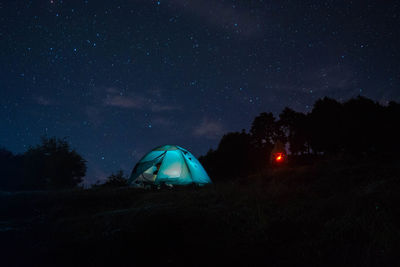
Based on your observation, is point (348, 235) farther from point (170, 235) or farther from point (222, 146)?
point (222, 146)

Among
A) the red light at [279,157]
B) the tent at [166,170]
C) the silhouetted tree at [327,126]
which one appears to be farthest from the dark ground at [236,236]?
the silhouetted tree at [327,126]

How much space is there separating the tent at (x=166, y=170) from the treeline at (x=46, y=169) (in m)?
13.9

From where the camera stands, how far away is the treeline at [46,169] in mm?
22094

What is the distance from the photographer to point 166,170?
39.6 feet

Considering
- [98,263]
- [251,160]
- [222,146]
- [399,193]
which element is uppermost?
[222,146]

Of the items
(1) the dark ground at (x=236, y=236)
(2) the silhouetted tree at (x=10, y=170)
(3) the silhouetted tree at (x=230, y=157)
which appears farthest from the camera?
(2) the silhouetted tree at (x=10, y=170)

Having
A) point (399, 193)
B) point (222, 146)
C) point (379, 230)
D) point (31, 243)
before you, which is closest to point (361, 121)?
point (222, 146)

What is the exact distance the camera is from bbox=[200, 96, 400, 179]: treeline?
19734 mm

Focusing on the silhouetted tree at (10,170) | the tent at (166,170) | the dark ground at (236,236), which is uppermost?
the silhouetted tree at (10,170)

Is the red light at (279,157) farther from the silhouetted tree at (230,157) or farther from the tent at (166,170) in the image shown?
the tent at (166,170)

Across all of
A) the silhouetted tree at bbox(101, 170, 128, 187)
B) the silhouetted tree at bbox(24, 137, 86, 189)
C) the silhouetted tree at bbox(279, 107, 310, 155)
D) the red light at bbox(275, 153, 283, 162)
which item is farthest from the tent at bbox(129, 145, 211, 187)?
the silhouetted tree at bbox(279, 107, 310, 155)

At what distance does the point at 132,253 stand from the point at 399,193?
4.58 m

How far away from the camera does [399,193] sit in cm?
372

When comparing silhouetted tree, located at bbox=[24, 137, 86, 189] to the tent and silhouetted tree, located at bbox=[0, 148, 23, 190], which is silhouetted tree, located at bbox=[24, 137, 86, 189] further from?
the tent
